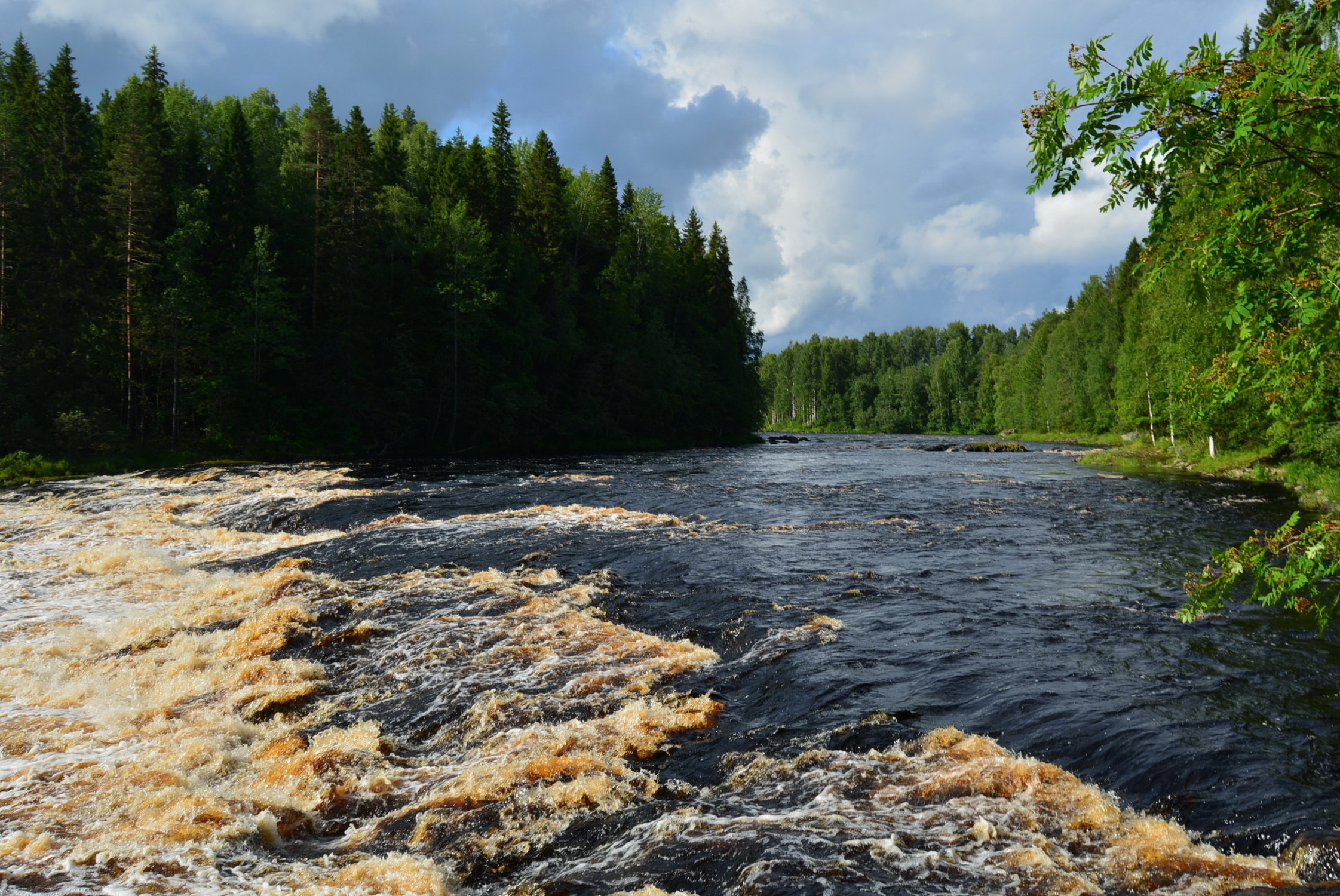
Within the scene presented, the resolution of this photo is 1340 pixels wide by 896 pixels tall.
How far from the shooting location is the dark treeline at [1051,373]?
32719 mm

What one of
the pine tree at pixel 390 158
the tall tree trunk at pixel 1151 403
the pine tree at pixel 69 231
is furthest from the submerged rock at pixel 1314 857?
the pine tree at pixel 390 158

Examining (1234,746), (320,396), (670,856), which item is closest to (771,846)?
(670,856)

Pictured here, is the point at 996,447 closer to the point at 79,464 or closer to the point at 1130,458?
the point at 1130,458

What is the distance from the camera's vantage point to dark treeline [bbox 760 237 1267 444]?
32719 mm

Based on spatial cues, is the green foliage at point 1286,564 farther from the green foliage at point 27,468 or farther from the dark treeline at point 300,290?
the dark treeline at point 300,290

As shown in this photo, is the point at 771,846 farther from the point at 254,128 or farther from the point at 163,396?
the point at 254,128

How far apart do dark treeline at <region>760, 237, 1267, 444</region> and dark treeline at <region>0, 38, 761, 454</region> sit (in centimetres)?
3401

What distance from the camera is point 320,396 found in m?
44.0

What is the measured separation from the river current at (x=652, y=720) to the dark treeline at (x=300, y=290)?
2463 cm

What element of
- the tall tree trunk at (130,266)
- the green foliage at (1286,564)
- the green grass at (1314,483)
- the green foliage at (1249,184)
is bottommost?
the green grass at (1314,483)

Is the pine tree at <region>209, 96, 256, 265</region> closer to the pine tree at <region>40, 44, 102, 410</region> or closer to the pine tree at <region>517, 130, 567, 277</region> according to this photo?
the pine tree at <region>40, 44, 102, 410</region>

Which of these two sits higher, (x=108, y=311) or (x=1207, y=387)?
(x=108, y=311)

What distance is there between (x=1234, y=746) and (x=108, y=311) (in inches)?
1913

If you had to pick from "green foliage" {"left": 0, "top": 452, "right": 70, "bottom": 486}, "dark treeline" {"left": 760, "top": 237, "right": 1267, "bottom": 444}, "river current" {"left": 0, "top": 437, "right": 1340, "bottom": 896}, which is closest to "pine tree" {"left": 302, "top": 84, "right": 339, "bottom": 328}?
"green foliage" {"left": 0, "top": 452, "right": 70, "bottom": 486}
